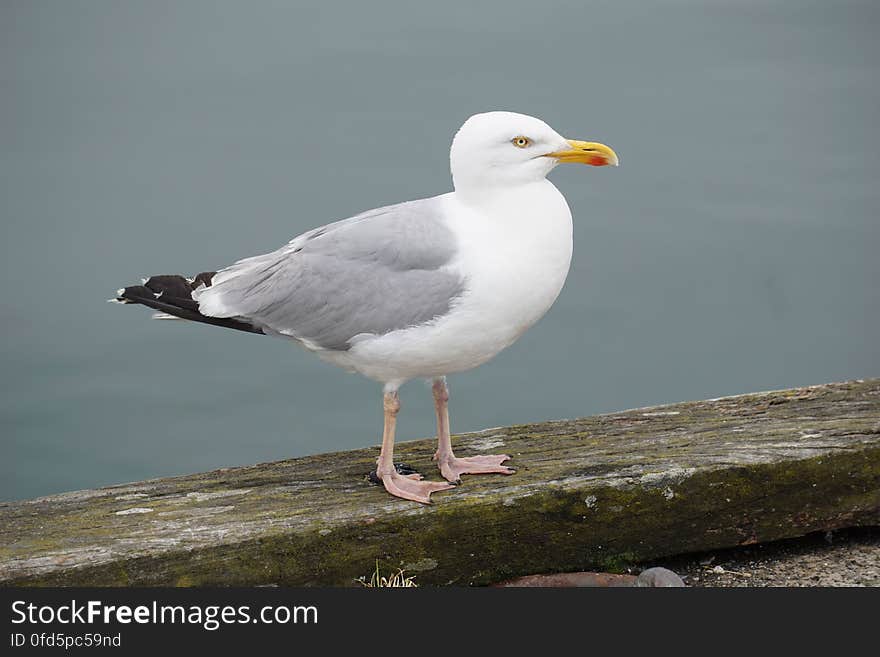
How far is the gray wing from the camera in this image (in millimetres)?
4855

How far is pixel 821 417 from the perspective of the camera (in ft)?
18.1

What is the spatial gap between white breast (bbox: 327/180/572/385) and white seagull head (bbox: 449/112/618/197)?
8cm

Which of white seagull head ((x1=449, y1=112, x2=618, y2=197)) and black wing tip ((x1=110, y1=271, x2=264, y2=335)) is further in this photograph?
black wing tip ((x1=110, y1=271, x2=264, y2=335))

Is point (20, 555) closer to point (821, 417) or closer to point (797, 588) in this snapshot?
point (797, 588)

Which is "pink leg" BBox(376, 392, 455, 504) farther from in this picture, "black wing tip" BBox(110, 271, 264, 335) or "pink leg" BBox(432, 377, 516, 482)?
"black wing tip" BBox(110, 271, 264, 335)

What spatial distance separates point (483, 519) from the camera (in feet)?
15.7

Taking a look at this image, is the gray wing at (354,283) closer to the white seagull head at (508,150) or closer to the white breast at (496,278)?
the white breast at (496,278)

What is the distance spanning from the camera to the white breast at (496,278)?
4.77m

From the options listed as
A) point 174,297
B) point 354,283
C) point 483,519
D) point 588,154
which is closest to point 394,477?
point 483,519

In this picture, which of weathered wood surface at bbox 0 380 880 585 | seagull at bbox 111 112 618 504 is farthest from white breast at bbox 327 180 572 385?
weathered wood surface at bbox 0 380 880 585

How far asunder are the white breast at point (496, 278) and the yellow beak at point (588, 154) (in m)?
0.14

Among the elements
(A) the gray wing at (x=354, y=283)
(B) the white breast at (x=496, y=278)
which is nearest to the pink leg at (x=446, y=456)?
(B) the white breast at (x=496, y=278)

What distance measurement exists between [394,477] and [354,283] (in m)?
0.80

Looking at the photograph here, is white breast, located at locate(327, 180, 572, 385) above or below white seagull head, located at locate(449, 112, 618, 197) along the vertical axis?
below
